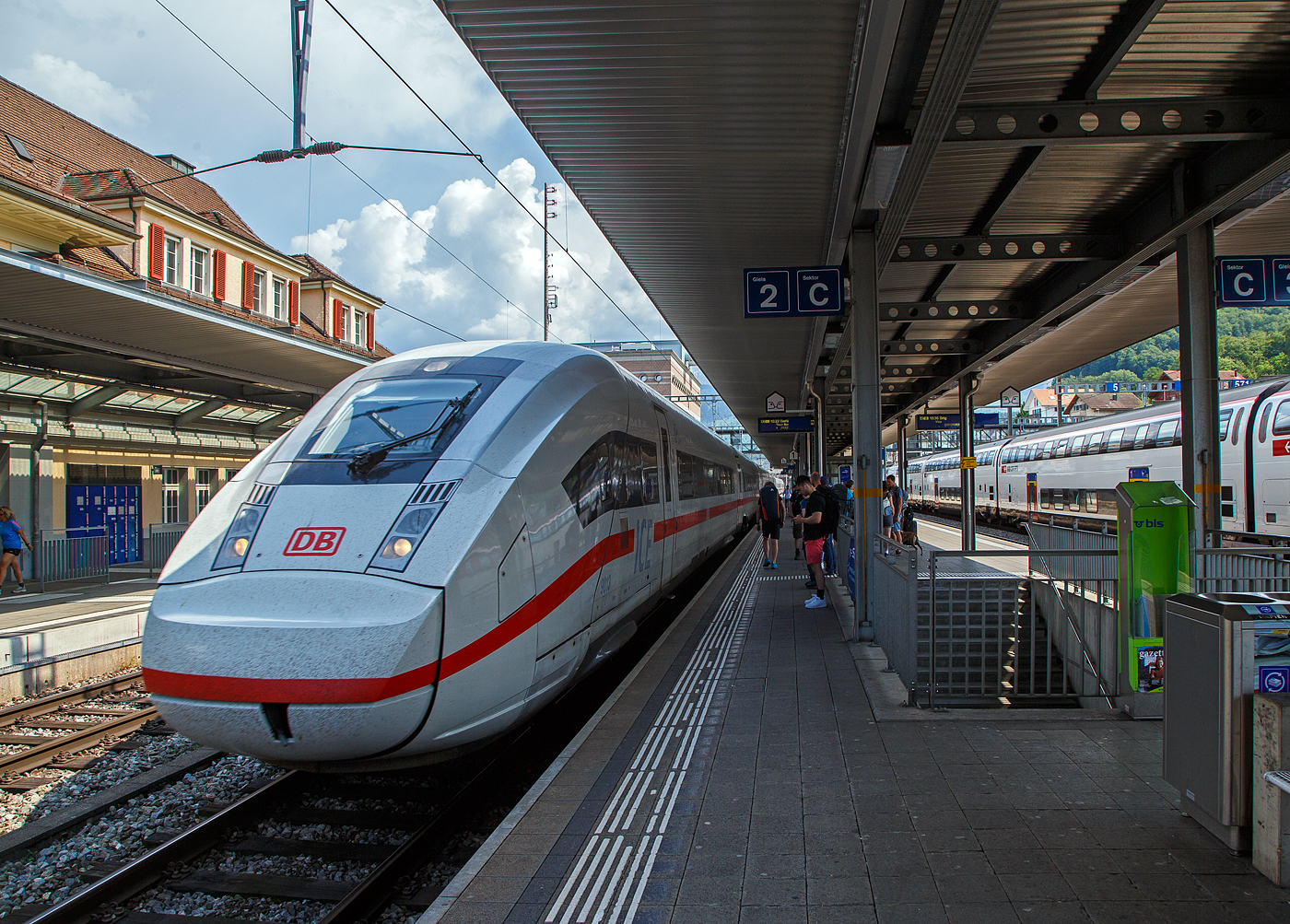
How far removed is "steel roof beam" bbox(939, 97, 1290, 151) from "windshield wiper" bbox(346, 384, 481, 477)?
466cm

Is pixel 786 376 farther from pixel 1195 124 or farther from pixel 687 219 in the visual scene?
pixel 1195 124

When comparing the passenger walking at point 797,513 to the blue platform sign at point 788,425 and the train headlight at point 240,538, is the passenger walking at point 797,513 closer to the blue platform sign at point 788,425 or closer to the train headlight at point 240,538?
the blue platform sign at point 788,425

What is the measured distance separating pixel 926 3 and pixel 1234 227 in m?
7.81

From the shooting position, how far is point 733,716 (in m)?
5.92

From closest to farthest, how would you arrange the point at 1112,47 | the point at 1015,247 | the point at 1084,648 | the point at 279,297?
the point at 1084,648
the point at 1112,47
the point at 1015,247
the point at 279,297

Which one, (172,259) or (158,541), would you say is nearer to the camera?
(158,541)

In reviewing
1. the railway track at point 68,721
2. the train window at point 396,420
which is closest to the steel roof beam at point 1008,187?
the train window at point 396,420

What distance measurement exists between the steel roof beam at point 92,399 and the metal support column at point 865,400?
12645 mm

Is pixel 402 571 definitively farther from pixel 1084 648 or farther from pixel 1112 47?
pixel 1112 47

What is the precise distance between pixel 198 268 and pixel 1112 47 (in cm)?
2022

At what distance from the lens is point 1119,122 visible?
6.95 meters

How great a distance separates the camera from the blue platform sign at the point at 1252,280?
9594 millimetres

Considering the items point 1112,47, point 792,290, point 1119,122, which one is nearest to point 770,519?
point 792,290

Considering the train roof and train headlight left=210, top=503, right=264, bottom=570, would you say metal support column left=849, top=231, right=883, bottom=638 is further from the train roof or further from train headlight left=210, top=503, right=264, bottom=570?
the train roof
